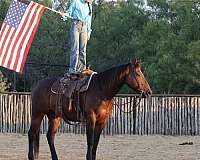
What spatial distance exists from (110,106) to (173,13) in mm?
23332

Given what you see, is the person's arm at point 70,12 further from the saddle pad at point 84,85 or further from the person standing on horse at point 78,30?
the saddle pad at point 84,85

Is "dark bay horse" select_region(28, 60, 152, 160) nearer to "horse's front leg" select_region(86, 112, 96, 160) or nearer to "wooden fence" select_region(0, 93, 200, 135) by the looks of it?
"horse's front leg" select_region(86, 112, 96, 160)

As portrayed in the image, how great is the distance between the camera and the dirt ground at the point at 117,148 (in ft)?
38.4

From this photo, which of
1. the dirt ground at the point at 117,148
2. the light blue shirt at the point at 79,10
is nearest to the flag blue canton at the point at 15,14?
the light blue shirt at the point at 79,10

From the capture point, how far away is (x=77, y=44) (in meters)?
10.6

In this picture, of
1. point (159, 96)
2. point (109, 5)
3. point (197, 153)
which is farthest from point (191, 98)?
point (109, 5)

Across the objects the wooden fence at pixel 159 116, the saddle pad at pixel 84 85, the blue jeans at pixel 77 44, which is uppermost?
the blue jeans at pixel 77 44

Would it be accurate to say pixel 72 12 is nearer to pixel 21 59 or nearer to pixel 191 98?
pixel 21 59

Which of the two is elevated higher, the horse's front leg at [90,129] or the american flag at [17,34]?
the american flag at [17,34]

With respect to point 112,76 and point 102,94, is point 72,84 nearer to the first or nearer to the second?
point 102,94

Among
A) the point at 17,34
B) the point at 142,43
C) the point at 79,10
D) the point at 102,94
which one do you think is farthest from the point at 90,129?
the point at 142,43

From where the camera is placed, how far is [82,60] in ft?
35.3

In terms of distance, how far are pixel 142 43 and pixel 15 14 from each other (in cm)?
2071

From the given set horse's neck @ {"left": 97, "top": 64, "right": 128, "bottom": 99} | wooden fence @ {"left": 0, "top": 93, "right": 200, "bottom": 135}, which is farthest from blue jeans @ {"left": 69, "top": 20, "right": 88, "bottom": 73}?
wooden fence @ {"left": 0, "top": 93, "right": 200, "bottom": 135}
